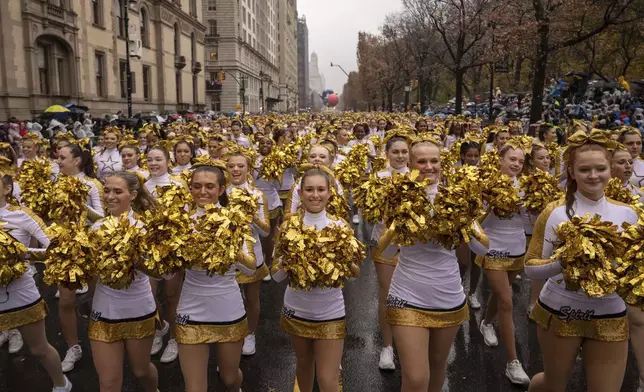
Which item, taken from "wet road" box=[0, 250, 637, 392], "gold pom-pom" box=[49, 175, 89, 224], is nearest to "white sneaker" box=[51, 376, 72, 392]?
"wet road" box=[0, 250, 637, 392]

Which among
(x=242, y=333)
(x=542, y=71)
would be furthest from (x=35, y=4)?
(x=242, y=333)

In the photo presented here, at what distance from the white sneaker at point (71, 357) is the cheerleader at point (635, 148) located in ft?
20.3

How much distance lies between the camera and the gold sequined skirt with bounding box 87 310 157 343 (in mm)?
3309

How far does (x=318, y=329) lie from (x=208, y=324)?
711mm

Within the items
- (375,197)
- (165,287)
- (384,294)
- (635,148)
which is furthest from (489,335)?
(165,287)

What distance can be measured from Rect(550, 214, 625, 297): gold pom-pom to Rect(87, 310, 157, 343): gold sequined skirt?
2.65 metres

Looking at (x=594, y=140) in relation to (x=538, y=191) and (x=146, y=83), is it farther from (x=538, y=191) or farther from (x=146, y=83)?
(x=146, y=83)

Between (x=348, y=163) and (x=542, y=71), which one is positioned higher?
(x=542, y=71)

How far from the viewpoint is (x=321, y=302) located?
3.33 m

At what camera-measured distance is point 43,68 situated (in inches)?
942

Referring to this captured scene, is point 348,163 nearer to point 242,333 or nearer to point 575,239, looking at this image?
point 242,333

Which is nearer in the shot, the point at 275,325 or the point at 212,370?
the point at 212,370

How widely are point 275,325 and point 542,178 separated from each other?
3196mm

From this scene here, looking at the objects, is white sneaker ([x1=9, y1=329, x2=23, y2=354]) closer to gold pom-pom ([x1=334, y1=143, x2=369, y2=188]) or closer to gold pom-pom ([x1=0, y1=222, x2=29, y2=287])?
gold pom-pom ([x1=0, y1=222, x2=29, y2=287])
